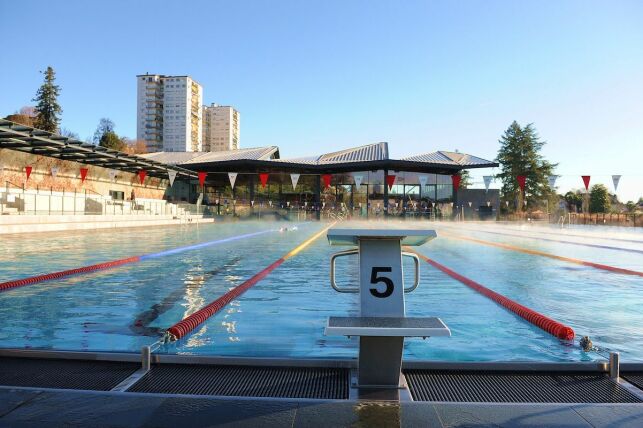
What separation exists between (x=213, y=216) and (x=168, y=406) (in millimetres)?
37025

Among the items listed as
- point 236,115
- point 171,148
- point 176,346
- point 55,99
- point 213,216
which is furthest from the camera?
point 236,115

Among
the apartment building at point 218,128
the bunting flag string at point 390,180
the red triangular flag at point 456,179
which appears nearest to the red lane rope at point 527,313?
the bunting flag string at point 390,180

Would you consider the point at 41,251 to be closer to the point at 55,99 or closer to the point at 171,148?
the point at 55,99

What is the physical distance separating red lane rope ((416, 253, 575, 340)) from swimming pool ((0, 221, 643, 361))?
0.09 metres

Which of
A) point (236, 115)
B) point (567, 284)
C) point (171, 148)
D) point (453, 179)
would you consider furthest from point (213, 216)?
point (236, 115)

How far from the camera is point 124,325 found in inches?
183

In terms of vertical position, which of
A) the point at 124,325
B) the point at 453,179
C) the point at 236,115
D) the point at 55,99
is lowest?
the point at 124,325

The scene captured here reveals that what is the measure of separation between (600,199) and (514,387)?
61.5 m

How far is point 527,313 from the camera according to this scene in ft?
16.8

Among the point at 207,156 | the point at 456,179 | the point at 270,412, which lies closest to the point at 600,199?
the point at 456,179

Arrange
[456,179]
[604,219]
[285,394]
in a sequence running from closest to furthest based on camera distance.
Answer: [285,394] < [604,219] < [456,179]

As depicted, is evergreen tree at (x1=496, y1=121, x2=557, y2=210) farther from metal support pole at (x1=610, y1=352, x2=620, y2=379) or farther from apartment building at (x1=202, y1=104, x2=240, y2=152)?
apartment building at (x1=202, y1=104, x2=240, y2=152)

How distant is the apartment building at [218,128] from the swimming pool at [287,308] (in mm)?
147844

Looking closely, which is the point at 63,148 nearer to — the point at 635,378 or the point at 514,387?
the point at 514,387
